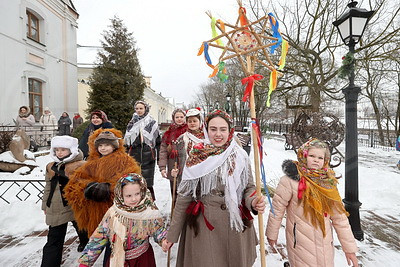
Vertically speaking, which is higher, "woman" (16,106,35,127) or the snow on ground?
"woman" (16,106,35,127)

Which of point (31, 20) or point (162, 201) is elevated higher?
point (31, 20)

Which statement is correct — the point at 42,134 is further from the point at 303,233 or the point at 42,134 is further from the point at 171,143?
the point at 303,233

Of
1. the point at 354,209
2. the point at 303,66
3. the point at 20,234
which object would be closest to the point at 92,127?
the point at 20,234

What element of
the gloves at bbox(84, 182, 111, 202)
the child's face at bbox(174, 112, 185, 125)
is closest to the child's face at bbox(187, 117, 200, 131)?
the child's face at bbox(174, 112, 185, 125)

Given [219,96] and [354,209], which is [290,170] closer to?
[354,209]

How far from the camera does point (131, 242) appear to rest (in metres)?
2.08

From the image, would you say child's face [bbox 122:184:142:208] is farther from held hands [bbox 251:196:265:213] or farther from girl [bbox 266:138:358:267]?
girl [bbox 266:138:358:267]

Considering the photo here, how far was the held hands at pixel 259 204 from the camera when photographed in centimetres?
180

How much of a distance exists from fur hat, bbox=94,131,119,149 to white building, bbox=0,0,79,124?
11.2m

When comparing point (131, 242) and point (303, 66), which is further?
point (303, 66)

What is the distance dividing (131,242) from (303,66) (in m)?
13.6

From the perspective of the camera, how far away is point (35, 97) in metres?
13.4

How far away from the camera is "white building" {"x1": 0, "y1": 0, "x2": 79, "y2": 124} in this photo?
35.8 ft

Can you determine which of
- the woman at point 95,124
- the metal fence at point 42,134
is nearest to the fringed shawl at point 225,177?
the woman at point 95,124
